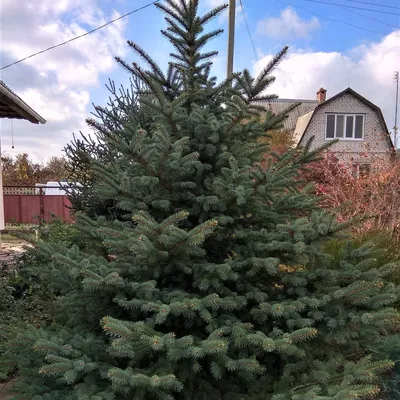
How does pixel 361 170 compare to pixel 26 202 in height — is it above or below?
above

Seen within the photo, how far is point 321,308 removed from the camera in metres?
2.29

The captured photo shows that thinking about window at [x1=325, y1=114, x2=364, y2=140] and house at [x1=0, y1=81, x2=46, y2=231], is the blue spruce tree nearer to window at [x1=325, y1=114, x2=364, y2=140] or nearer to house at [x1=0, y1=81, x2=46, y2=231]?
house at [x1=0, y1=81, x2=46, y2=231]

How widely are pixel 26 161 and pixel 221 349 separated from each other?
30.7 meters

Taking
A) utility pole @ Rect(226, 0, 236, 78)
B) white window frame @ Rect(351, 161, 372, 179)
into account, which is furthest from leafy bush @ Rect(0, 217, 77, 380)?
white window frame @ Rect(351, 161, 372, 179)

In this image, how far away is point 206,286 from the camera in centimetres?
214

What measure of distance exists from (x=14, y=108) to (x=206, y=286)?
659 cm

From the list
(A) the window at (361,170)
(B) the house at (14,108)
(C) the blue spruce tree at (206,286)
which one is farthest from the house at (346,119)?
(C) the blue spruce tree at (206,286)

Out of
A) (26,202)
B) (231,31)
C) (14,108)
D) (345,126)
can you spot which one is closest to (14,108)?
(14,108)

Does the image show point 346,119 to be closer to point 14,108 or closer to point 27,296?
point 14,108

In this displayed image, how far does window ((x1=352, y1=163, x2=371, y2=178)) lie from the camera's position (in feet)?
23.4

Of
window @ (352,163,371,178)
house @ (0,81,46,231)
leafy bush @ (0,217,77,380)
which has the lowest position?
leafy bush @ (0,217,77,380)

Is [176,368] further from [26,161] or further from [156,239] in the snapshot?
[26,161]

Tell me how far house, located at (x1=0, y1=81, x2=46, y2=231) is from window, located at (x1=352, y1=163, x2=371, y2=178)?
688 centimetres

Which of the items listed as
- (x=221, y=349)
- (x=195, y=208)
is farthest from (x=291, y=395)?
(x=195, y=208)
